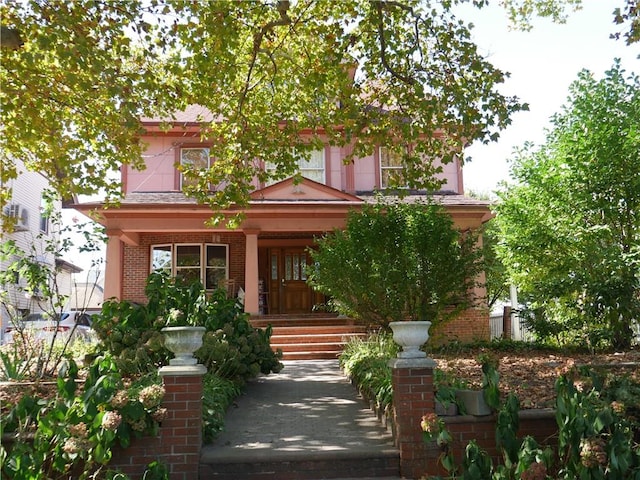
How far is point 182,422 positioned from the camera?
5258 millimetres

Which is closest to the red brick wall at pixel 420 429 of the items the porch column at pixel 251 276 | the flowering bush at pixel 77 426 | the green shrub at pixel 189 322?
the flowering bush at pixel 77 426

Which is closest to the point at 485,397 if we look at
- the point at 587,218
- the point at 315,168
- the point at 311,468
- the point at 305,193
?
the point at 311,468

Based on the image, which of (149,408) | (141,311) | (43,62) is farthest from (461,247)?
(43,62)

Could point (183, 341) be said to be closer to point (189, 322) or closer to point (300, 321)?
point (189, 322)

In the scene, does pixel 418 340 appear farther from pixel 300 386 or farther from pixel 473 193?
pixel 473 193

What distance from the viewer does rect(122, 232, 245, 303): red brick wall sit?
1686 centimetres

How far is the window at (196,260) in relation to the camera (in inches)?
672

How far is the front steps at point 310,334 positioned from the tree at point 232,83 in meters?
3.88

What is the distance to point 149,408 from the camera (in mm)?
5180

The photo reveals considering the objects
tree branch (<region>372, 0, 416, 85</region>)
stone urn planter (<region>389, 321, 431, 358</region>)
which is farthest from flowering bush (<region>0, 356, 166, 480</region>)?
tree branch (<region>372, 0, 416, 85</region>)

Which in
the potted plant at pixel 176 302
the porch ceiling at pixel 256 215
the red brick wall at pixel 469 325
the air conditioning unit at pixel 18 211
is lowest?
the red brick wall at pixel 469 325

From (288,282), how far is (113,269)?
17.5 ft

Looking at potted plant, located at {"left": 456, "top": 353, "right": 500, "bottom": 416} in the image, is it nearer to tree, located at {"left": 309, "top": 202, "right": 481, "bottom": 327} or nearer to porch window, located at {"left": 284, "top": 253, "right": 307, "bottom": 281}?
tree, located at {"left": 309, "top": 202, "right": 481, "bottom": 327}

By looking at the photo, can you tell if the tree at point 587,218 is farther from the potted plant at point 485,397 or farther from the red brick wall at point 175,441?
the red brick wall at point 175,441
